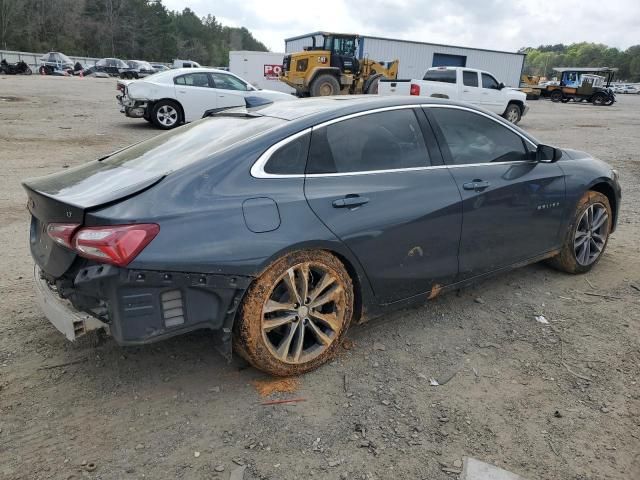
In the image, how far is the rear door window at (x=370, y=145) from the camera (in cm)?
302

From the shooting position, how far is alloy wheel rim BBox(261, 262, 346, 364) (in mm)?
2799

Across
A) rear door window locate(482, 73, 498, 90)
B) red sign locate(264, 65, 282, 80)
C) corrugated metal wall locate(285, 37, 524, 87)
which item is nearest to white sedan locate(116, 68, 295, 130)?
rear door window locate(482, 73, 498, 90)

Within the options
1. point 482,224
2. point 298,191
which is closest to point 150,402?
point 298,191

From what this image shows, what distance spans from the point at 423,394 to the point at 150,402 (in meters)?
1.50

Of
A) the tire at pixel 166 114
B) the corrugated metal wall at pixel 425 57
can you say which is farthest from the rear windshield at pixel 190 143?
the corrugated metal wall at pixel 425 57

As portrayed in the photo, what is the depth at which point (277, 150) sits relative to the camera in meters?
2.86

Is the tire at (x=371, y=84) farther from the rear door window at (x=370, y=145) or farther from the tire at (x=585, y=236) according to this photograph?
the rear door window at (x=370, y=145)

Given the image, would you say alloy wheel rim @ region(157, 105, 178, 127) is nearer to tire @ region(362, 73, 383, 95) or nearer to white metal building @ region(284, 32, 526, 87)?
tire @ region(362, 73, 383, 95)

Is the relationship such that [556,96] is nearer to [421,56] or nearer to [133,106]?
[421,56]

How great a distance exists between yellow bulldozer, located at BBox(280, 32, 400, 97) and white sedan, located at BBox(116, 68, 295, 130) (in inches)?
339

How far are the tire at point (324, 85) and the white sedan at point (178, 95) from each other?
8.58 metres

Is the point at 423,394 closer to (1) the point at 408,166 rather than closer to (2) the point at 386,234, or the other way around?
(2) the point at 386,234

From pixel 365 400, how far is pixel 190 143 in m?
1.84

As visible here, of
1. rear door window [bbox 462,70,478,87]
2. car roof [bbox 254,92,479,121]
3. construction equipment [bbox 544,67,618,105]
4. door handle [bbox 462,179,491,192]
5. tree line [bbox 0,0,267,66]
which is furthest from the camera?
tree line [bbox 0,0,267,66]
